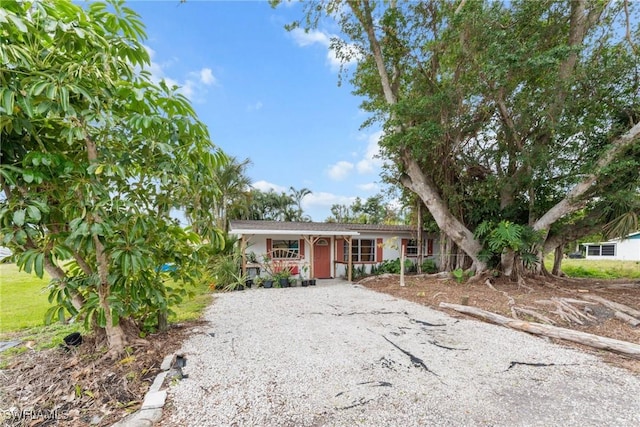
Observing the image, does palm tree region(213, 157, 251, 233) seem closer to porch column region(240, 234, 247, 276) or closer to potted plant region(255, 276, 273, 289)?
porch column region(240, 234, 247, 276)

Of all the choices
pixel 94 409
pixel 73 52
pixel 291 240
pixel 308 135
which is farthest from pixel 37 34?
pixel 308 135

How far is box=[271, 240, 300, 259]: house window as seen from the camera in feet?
35.6

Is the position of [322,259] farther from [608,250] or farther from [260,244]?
[608,250]

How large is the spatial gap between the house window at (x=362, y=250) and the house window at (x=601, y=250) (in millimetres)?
24007

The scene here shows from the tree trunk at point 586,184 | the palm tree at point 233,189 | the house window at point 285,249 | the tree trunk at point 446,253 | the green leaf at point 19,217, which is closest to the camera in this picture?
the green leaf at point 19,217

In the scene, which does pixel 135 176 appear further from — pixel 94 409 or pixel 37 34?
pixel 94 409

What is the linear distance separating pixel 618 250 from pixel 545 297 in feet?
78.2

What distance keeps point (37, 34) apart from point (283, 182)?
87.0 feet

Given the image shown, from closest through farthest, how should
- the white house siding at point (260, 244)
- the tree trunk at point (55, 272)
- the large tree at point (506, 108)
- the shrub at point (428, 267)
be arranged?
the tree trunk at point (55, 272), the large tree at point (506, 108), the white house siding at point (260, 244), the shrub at point (428, 267)

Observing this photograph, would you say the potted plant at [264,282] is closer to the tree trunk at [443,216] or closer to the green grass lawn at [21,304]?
the green grass lawn at [21,304]

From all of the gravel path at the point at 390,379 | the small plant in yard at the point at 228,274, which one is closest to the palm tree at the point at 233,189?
the small plant in yard at the point at 228,274

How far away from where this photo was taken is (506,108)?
832cm

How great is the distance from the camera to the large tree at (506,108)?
7.21 m

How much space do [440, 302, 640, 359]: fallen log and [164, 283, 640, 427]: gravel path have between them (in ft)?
1.04
